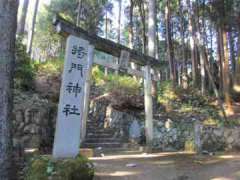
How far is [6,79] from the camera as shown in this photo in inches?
158

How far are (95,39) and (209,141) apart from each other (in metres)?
4.58

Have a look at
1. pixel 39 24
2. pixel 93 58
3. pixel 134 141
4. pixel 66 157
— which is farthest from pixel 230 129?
pixel 39 24

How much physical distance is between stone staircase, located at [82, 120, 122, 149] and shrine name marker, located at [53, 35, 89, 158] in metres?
3.42

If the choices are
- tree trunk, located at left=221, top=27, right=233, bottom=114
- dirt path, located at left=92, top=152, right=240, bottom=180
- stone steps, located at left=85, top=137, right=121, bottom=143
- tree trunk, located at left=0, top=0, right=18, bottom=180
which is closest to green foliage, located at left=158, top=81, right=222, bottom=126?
tree trunk, located at left=221, top=27, right=233, bottom=114

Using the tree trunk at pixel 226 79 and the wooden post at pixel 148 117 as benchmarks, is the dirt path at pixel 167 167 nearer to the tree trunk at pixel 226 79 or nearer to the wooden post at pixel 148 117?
the wooden post at pixel 148 117

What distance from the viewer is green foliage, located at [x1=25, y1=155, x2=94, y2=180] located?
3.99 m

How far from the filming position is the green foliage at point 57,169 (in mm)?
3990

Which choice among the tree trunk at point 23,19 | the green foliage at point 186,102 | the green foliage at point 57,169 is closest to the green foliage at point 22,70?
the tree trunk at point 23,19

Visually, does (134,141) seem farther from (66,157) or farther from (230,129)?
(66,157)

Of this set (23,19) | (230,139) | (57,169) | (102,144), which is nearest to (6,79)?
(57,169)

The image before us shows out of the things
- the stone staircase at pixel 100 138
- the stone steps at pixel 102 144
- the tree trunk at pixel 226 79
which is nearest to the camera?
the stone steps at pixel 102 144

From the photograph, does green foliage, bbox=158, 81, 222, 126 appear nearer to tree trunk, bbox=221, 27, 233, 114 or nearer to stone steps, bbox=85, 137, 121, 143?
tree trunk, bbox=221, 27, 233, 114

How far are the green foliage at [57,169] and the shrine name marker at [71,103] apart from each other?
219 mm

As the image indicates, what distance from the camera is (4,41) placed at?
404 cm
